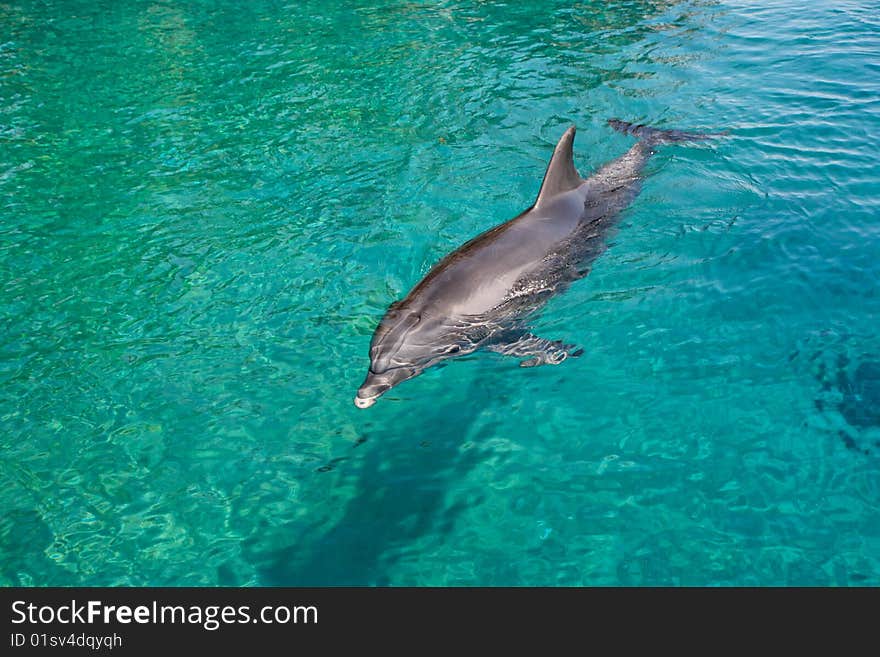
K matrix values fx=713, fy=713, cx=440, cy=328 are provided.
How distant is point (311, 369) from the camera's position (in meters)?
7.68

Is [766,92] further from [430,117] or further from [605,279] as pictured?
[605,279]

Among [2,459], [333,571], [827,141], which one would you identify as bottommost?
[333,571]

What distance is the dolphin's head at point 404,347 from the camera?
670 cm

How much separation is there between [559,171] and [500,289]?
2041 millimetres

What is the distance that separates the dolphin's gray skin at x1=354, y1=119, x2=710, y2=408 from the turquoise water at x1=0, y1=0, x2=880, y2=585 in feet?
0.94

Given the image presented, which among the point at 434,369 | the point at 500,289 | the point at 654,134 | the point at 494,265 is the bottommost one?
the point at 434,369

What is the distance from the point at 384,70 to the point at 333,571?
12.5 meters

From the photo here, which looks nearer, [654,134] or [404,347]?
[404,347]

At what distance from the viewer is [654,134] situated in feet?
39.4

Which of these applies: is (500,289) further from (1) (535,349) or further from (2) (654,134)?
(2) (654,134)

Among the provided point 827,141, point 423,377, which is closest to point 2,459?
point 423,377

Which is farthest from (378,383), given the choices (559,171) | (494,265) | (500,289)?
(559,171)

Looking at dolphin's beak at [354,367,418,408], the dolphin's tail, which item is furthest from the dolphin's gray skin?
the dolphin's tail

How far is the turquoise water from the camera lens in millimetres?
5949
